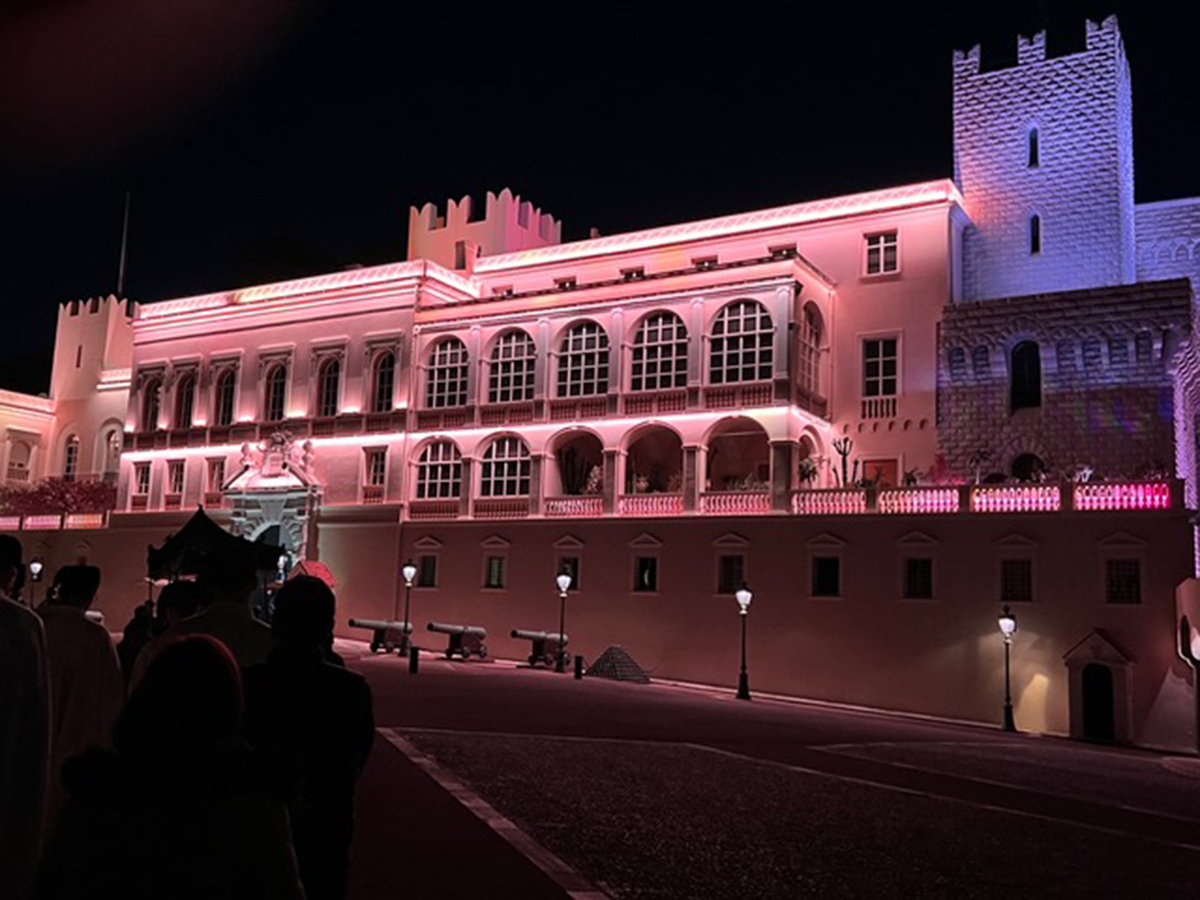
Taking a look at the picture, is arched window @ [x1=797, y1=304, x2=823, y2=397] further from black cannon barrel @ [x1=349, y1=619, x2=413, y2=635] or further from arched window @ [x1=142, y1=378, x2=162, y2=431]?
arched window @ [x1=142, y1=378, x2=162, y2=431]

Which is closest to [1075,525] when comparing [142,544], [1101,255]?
[1101,255]

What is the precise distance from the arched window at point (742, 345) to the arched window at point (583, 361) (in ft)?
12.9

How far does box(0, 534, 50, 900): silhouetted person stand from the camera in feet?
11.9

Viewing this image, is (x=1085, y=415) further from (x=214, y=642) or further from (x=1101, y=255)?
(x=214, y=642)

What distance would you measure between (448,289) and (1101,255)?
2227 centimetres

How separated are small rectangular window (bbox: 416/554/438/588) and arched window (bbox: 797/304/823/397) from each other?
542 inches

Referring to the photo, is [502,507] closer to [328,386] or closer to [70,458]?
[328,386]

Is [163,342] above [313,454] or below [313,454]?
above

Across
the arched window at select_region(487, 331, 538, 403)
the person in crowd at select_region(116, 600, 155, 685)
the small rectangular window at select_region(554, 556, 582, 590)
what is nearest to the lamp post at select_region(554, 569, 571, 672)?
the small rectangular window at select_region(554, 556, 582, 590)

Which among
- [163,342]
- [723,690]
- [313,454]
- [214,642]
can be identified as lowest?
[723,690]

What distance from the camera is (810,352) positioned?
35.8 m

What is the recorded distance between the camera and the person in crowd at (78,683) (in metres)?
5.29

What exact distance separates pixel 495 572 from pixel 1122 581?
61.8 ft

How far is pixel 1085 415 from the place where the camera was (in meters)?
32.4
